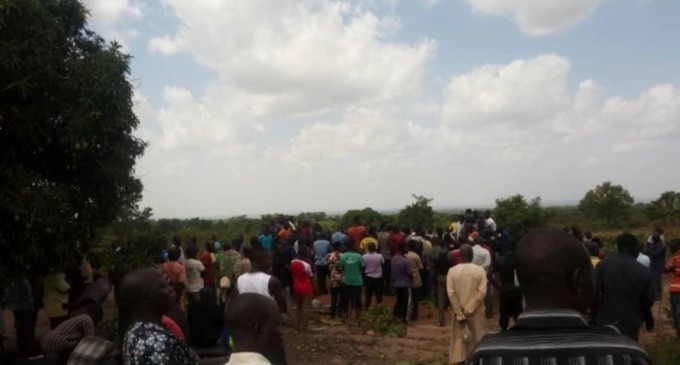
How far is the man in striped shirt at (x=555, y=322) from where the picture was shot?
80.5 inches

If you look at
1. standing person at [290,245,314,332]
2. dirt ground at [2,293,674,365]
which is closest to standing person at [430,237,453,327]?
dirt ground at [2,293,674,365]

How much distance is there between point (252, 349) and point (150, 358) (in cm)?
64

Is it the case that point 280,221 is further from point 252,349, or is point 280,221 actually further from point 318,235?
point 252,349

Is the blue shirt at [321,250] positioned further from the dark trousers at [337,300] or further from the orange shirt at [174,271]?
the orange shirt at [174,271]

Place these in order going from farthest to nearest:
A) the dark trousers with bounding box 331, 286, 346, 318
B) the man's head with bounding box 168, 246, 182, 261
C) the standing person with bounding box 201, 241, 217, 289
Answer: the dark trousers with bounding box 331, 286, 346, 318 → the standing person with bounding box 201, 241, 217, 289 → the man's head with bounding box 168, 246, 182, 261

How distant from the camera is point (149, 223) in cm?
1120

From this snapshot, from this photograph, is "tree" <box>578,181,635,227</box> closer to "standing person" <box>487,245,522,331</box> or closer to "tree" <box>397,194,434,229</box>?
"tree" <box>397,194,434,229</box>

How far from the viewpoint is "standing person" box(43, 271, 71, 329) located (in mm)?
9430

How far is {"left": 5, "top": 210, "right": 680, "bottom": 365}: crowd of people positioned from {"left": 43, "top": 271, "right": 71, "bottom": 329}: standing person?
17 millimetres

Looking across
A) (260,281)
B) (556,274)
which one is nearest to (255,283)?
(260,281)

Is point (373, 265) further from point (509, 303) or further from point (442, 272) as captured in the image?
point (509, 303)

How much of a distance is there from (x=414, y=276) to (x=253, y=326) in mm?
9845

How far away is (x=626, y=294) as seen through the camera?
21.9 ft

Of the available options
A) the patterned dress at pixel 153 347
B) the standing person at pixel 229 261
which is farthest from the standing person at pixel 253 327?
the standing person at pixel 229 261
